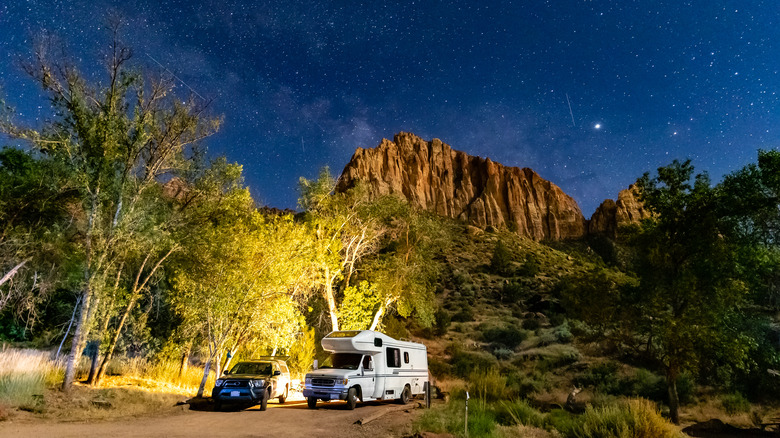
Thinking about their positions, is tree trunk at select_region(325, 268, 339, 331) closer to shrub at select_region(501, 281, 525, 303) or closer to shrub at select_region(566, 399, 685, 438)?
shrub at select_region(566, 399, 685, 438)

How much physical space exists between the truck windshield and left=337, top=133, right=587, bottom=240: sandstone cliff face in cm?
10287

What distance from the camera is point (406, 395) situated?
18.2 meters

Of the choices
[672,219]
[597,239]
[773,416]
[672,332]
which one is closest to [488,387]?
[672,332]

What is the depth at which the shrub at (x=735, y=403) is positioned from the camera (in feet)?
→ 58.1

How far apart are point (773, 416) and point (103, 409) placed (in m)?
23.9

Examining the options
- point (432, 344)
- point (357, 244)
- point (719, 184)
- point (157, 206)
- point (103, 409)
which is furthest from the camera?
point (432, 344)

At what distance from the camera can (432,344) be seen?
35.7 metres

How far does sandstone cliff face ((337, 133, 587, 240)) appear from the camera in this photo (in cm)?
12938

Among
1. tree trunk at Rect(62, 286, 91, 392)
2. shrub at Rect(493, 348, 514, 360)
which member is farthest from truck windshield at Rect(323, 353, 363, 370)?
shrub at Rect(493, 348, 514, 360)

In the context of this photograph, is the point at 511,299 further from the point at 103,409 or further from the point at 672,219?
the point at 103,409

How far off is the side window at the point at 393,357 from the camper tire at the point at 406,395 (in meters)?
1.24

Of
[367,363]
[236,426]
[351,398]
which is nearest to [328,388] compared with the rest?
[351,398]

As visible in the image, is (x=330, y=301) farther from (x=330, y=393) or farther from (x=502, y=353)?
(x=502, y=353)

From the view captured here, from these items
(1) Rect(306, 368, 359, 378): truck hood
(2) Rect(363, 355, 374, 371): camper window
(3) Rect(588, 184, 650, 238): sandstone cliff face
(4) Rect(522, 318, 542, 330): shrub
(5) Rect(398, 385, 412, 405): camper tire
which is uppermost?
(3) Rect(588, 184, 650, 238): sandstone cliff face
